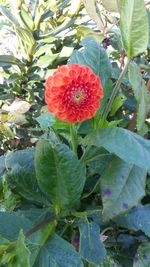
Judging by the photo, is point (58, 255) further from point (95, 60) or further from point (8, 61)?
point (8, 61)

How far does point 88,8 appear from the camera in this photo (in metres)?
0.89

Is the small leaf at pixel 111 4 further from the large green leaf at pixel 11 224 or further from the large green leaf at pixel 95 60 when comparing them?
the large green leaf at pixel 11 224

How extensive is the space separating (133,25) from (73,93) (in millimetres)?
146

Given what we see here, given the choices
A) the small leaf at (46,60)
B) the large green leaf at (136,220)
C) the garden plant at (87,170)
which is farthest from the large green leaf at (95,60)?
the small leaf at (46,60)

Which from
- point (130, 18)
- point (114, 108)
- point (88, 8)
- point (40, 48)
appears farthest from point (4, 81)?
point (130, 18)

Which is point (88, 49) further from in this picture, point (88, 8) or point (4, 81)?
point (4, 81)

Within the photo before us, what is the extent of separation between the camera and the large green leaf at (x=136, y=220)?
2.59ft

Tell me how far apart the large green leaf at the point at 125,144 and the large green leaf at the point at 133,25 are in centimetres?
13

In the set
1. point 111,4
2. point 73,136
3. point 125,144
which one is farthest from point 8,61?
point 125,144

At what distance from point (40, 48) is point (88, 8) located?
380 mm

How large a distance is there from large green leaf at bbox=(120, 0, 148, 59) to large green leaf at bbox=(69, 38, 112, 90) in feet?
0.39

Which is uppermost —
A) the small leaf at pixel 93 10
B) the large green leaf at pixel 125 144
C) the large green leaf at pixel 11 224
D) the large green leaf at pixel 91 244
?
the small leaf at pixel 93 10

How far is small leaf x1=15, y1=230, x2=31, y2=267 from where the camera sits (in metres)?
0.59

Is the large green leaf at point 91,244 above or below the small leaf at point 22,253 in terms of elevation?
below
